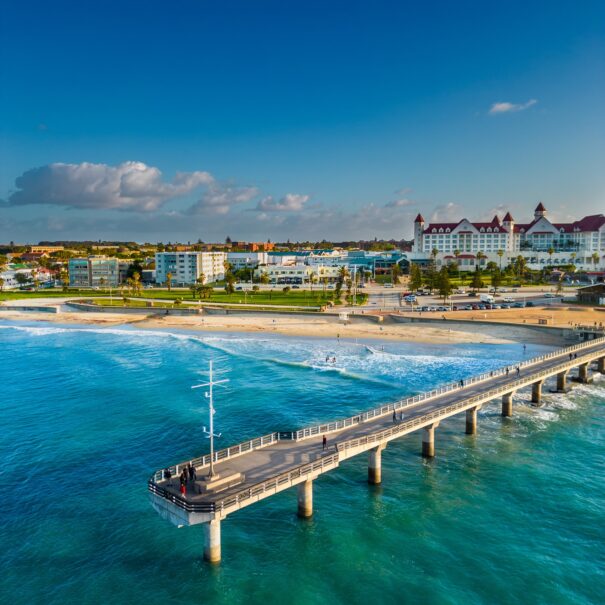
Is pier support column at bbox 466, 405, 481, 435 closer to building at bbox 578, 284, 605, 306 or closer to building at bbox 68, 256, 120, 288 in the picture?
building at bbox 578, 284, 605, 306

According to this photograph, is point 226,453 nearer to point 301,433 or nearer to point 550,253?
point 301,433

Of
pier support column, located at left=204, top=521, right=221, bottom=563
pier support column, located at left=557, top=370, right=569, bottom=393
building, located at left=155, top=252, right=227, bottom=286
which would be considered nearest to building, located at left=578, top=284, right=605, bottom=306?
pier support column, located at left=557, top=370, right=569, bottom=393

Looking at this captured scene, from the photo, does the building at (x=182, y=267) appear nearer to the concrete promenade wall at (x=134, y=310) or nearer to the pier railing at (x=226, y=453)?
the concrete promenade wall at (x=134, y=310)

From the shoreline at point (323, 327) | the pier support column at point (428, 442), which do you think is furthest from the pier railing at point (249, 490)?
the shoreline at point (323, 327)

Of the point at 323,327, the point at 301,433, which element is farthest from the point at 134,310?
the point at 301,433

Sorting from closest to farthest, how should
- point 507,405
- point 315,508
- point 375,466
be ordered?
point 315,508 < point 375,466 < point 507,405

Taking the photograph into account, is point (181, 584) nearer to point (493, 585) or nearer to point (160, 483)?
Answer: point (160, 483)

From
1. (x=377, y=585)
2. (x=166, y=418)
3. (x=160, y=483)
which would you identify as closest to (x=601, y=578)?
(x=377, y=585)
